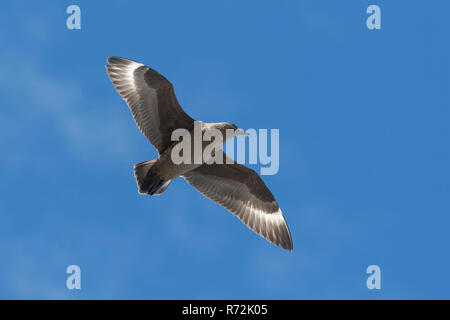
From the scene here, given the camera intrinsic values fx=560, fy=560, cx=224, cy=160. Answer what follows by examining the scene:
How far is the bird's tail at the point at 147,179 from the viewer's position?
24.0 ft

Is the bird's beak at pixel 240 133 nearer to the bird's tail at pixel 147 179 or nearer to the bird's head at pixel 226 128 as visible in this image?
the bird's head at pixel 226 128

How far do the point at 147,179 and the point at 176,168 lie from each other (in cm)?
41

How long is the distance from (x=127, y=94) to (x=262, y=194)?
2.42 metres

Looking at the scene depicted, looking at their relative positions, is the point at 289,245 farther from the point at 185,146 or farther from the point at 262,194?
the point at 185,146

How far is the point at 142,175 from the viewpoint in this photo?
24.2 ft

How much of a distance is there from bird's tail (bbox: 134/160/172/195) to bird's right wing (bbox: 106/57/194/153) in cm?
41

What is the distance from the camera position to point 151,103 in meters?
7.62

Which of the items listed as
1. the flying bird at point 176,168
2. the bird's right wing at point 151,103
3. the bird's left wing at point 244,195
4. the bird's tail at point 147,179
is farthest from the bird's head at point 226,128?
the bird's tail at point 147,179

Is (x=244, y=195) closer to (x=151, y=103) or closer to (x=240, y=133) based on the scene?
(x=240, y=133)

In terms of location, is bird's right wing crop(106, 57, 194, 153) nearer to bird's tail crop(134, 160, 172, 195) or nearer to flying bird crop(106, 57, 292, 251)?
flying bird crop(106, 57, 292, 251)

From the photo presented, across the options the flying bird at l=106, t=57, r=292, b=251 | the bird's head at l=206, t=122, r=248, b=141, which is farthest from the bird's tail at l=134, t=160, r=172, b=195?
the bird's head at l=206, t=122, r=248, b=141

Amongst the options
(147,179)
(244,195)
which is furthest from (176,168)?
(244,195)

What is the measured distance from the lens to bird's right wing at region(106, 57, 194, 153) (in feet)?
24.7

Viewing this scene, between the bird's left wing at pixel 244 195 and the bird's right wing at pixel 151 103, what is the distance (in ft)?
2.48
